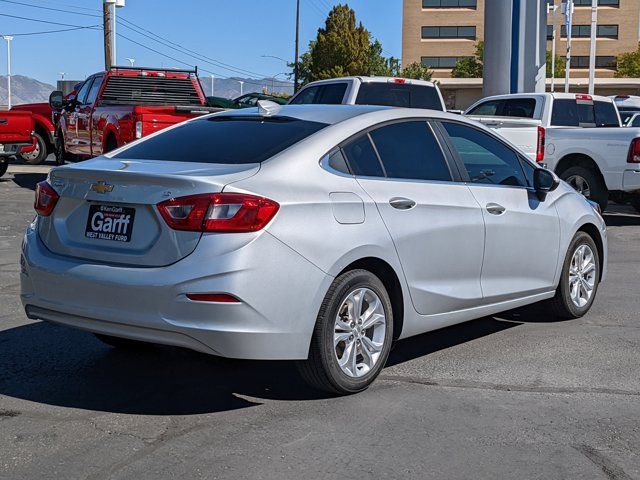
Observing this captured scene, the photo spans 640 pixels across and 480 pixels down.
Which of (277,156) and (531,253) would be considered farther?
(531,253)

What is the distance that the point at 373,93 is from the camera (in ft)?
47.6

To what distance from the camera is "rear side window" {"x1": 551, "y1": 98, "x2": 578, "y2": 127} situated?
50.3 ft

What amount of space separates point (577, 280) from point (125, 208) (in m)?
3.96

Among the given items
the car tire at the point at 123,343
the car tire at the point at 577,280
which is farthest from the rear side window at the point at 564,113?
the car tire at the point at 123,343

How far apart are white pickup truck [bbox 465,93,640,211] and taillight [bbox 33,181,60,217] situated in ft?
30.2

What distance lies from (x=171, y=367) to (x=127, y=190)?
1406mm

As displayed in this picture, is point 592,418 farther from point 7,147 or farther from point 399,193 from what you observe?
point 7,147

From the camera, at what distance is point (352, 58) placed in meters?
66.2

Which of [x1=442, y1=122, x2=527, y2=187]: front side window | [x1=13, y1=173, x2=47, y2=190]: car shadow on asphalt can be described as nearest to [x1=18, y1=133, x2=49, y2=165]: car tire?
[x1=13, y1=173, x2=47, y2=190]: car shadow on asphalt

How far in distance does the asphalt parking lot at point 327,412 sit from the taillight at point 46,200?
3.27 feet

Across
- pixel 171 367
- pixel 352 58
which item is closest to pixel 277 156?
pixel 171 367

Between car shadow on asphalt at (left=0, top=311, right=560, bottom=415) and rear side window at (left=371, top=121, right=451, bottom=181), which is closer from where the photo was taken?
car shadow on asphalt at (left=0, top=311, right=560, bottom=415)

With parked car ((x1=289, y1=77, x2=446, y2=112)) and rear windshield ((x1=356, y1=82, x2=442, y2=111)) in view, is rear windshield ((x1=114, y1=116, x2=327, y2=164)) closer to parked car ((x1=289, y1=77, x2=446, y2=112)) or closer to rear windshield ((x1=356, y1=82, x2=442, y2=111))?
parked car ((x1=289, y1=77, x2=446, y2=112))

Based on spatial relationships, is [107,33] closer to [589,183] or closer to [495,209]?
[589,183]
